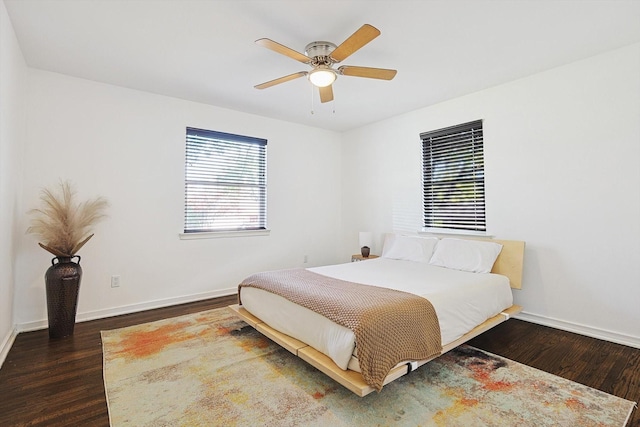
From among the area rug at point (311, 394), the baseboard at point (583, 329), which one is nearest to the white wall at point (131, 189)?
the area rug at point (311, 394)

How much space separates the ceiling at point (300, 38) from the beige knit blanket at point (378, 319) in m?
2.01

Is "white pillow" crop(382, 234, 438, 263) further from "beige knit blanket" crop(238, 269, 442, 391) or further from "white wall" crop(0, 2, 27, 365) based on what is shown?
"white wall" crop(0, 2, 27, 365)

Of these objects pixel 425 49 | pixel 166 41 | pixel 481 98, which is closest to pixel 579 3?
pixel 425 49

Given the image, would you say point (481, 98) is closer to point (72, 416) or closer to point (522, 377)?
point (522, 377)

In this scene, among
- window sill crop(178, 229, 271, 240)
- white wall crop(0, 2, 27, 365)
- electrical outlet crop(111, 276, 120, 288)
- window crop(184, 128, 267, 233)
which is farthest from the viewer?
window crop(184, 128, 267, 233)

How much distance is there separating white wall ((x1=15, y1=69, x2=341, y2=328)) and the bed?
1276mm

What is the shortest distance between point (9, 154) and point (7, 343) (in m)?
1.53

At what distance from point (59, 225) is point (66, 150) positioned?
0.86 metres

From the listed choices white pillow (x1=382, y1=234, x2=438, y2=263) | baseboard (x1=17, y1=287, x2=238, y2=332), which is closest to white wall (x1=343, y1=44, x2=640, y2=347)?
white pillow (x1=382, y1=234, x2=438, y2=263)

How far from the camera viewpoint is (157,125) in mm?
3652

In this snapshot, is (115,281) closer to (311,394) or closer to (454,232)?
(311,394)

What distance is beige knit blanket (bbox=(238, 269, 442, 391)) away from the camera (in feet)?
5.57

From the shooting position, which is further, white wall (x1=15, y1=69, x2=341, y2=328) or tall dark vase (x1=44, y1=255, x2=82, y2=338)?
white wall (x1=15, y1=69, x2=341, y2=328)

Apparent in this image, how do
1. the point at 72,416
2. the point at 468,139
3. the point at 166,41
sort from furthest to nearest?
the point at 468,139
the point at 166,41
the point at 72,416
